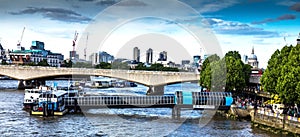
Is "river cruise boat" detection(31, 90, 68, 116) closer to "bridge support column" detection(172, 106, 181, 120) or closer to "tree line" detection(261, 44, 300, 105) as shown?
"bridge support column" detection(172, 106, 181, 120)

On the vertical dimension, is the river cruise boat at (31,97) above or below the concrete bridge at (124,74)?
below

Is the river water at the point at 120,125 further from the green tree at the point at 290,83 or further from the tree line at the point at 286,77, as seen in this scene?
the tree line at the point at 286,77

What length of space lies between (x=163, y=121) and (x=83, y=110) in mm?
11156

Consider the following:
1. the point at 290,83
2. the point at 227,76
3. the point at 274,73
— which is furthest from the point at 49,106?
the point at 227,76

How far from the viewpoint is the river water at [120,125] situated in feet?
135

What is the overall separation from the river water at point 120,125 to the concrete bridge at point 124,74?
3122 centimetres

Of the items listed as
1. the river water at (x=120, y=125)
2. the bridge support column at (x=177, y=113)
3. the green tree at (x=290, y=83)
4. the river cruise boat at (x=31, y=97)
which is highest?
the green tree at (x=290, y=83)

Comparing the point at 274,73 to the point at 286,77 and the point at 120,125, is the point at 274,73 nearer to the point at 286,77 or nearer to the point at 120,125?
the point at 286,77

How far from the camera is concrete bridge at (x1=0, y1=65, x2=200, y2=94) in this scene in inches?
3478

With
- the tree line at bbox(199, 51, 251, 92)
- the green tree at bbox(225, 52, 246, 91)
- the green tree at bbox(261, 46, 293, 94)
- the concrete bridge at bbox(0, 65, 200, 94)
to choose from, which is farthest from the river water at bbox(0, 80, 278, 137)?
the concrete bridge at bbox(0, 65, 200, 94)

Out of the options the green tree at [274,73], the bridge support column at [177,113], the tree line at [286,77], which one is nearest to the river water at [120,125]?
the bridge support column at [177,113]

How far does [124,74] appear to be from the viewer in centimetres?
8975

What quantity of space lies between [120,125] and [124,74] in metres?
44.7

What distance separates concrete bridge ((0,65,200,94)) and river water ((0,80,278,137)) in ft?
102
